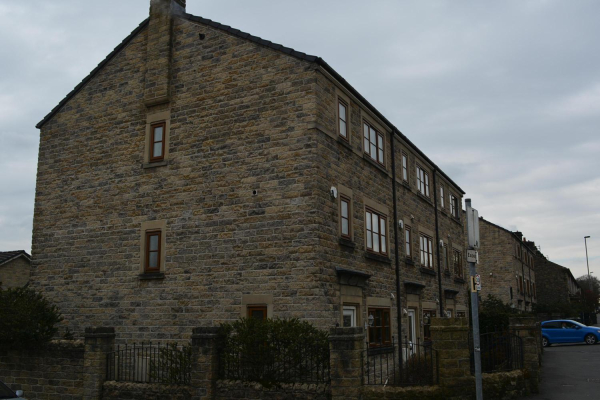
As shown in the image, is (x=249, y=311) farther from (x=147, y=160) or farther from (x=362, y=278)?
(x=147, y=160)

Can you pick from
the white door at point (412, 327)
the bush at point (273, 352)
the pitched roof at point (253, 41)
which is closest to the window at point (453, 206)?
the pitched roof at point (253, 41)

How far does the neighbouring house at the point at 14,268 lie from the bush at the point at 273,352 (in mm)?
25844

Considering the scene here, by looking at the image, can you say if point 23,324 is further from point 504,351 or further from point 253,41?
point 504,351

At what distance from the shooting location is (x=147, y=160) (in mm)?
16984

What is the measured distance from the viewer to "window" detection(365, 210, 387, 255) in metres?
17.8

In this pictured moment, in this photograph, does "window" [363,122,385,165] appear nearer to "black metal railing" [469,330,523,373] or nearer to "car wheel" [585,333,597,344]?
"black metal railing" [469,330,523,373]

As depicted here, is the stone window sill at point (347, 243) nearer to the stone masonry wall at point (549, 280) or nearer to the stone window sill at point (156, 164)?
the stone window sill at point (156, 164)

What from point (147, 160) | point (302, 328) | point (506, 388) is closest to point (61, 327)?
point (147, 160)

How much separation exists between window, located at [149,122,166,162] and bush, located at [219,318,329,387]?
6737 mm

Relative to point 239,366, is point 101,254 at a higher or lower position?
higher

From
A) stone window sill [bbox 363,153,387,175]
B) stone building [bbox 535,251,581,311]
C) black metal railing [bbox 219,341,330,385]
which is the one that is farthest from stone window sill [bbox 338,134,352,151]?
stone building [bbox 535,251,581,311]

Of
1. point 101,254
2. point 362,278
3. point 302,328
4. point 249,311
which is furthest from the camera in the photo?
point 101,254

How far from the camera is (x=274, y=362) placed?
1182 centimetres

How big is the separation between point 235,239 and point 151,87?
5847mm
